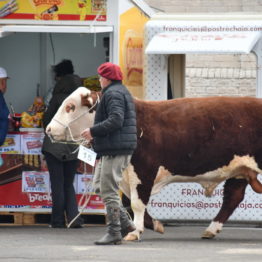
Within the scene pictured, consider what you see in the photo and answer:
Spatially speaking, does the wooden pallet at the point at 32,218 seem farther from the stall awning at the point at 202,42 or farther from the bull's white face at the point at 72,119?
the stall awning at the point at 202,42

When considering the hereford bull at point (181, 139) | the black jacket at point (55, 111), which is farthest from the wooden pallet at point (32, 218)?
the hereford bull at point (181, 139)

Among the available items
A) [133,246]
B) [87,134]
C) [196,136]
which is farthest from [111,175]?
[196,136]

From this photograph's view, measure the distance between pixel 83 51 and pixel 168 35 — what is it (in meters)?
1.49

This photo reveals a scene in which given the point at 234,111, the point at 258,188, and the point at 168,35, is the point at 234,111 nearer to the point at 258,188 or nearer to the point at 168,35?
the point at 258,188

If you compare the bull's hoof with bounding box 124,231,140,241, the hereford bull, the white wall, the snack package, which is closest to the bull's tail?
the hereford bull

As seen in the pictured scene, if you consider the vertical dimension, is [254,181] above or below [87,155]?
below

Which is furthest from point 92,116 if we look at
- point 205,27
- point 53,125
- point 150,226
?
point 205,27

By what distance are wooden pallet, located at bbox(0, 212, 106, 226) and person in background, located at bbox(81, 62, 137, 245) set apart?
2.26 metres

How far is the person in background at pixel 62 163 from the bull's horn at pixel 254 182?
2.13 metres

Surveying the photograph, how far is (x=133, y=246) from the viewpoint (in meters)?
11.6

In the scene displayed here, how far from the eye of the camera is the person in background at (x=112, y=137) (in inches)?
448

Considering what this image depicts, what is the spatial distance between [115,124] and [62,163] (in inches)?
90.8

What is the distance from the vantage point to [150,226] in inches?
487

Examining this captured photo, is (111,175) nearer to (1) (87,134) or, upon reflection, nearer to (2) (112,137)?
(2) (112,137)
